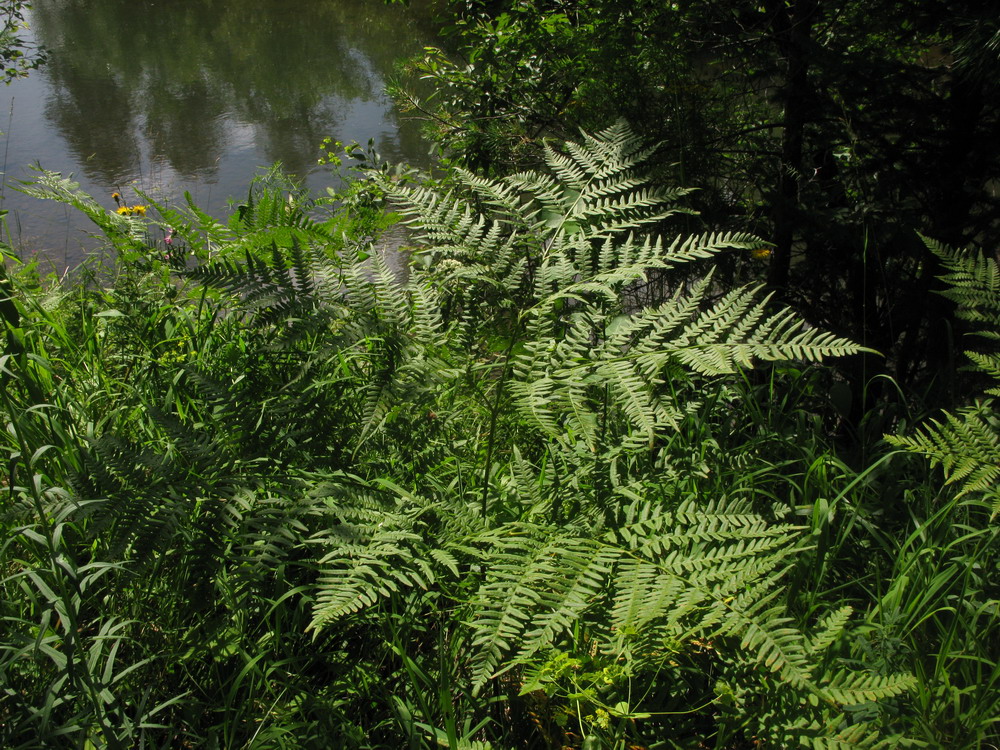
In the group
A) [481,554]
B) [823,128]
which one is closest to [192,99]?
[823,128]

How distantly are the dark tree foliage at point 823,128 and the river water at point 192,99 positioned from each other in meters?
2.36

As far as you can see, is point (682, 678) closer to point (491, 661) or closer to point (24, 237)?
point (491, 661)

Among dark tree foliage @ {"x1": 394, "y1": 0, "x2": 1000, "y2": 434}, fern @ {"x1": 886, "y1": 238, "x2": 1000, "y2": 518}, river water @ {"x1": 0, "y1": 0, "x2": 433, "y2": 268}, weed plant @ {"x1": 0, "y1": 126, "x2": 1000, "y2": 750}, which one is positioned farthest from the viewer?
river water @ {"x1": 0, "y1": 0, "x2": 433, "y2": 268}

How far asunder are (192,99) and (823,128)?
7.45m

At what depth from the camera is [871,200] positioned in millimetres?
2762

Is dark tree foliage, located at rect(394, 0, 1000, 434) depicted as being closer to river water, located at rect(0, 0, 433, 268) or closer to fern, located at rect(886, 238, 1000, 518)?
fern, located at rect(886, 238, 1000, 518)

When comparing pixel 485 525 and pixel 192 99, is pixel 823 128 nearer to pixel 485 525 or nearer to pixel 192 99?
pixel 485 525

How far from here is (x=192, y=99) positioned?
840 cm

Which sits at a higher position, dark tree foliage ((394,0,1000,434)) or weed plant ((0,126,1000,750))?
dark tree foliage ((394,0,1000,434))

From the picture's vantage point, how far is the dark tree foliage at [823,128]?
2656 millimetres

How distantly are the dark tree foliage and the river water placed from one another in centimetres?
236

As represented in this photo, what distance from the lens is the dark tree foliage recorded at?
2.66m

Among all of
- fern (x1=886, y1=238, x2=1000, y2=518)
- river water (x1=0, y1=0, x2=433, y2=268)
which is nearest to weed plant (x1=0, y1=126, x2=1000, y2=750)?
fern (x1=886, y1=238, x2=1000, y2=518)

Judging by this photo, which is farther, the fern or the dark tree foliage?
the dark tree foliage
